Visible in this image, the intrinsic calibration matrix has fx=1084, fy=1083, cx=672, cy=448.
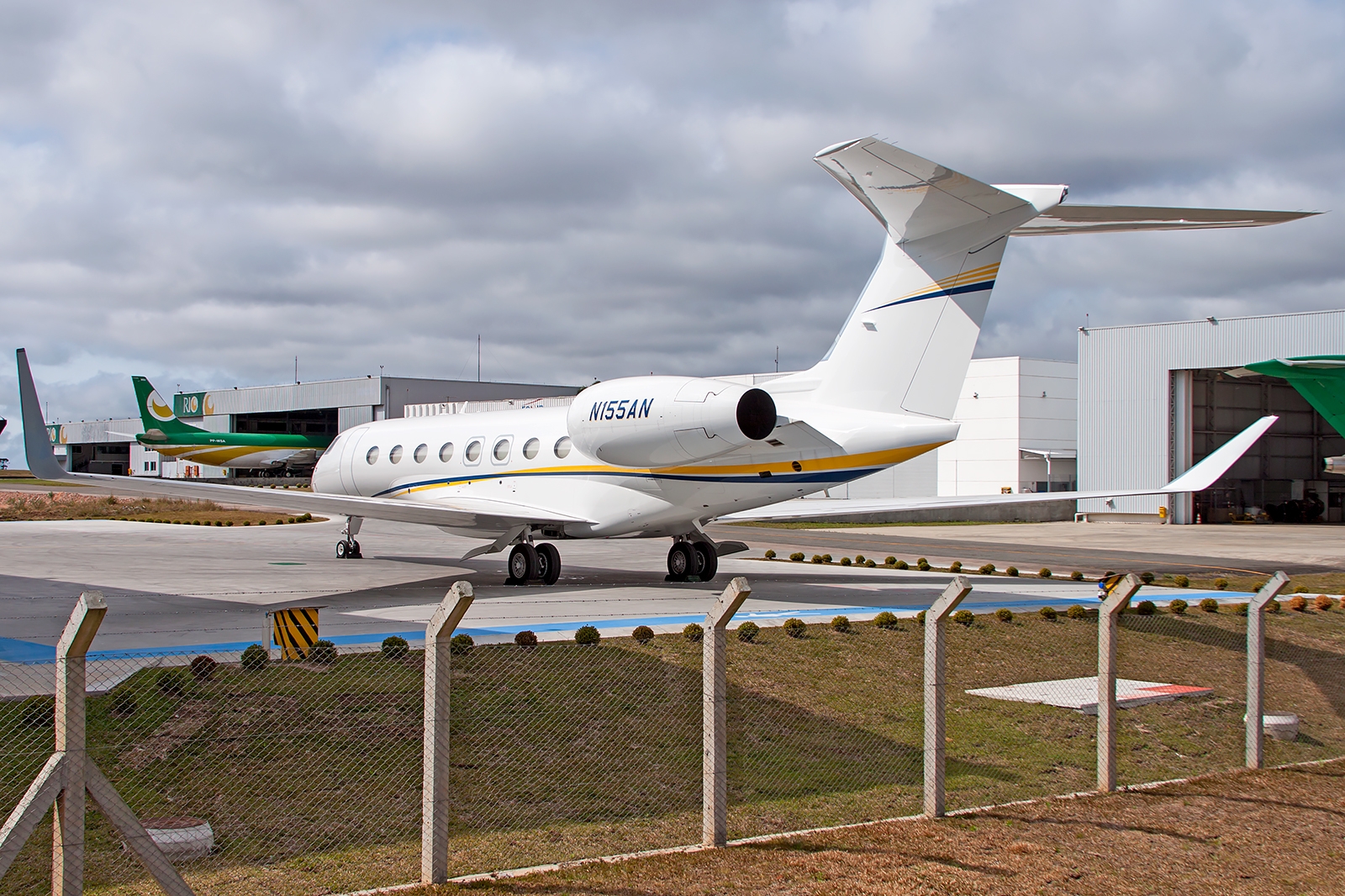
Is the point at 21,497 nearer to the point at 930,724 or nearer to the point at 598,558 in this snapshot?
the point at 598,558

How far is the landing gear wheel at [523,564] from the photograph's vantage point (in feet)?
65.0

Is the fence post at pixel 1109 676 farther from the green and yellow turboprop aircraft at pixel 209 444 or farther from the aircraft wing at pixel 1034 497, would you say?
the green and yellow turboprop aircraft at pixel 209 444

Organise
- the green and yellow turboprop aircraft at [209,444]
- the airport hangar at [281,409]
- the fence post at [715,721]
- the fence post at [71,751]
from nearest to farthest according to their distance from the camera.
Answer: the fence post at [71,751]
the fence post at [715,721]
the green and yellow turboprop aircraft at [209,444]
the airport hangar at [281,409]

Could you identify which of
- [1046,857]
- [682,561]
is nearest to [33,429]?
[682,561]

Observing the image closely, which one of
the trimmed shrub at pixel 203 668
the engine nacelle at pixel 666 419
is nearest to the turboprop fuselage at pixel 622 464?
the engine nacelle at pixel 666 419

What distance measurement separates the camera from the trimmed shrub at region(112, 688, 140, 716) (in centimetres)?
926

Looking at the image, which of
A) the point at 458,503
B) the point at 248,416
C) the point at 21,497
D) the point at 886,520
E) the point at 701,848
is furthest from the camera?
the point at 248,416

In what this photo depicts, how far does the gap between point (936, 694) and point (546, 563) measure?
1298cm

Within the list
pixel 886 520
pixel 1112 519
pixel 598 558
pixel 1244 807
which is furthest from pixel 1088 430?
pixel 1244 807

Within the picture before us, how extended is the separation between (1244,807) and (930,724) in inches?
109

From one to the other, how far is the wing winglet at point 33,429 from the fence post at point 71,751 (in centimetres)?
892

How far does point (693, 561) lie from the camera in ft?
66.6

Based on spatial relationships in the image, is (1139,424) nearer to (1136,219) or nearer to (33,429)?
(1136,219)

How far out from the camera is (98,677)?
1050 centimetres
